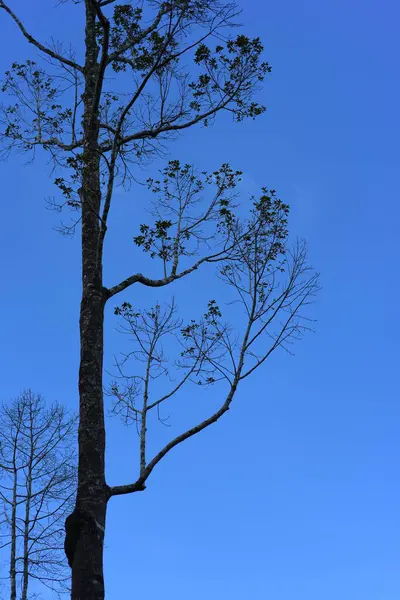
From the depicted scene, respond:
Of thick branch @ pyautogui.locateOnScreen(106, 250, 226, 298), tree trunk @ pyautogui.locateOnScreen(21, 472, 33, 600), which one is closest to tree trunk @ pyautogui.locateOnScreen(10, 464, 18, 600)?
tree trunk @ pyautogui.locateOnScreen(21, 472, 33, 600)

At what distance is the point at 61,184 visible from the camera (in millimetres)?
7793

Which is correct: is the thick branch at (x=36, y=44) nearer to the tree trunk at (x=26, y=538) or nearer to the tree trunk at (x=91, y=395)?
the tree trunk at (x=91, y=395)

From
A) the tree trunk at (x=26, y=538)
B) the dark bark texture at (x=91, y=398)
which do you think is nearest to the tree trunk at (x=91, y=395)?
the dark bark texture at (x=91, y=398)

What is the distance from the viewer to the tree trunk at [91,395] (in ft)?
17.8

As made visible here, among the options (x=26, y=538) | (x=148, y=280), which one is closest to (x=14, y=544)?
(x=26, y=538)

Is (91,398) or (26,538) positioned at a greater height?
(26,538)

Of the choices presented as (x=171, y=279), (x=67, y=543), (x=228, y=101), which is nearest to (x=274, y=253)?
(x=171, y=279)

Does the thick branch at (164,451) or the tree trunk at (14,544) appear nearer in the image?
the thick branch at (164,451)

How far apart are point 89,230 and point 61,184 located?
0.87 metres

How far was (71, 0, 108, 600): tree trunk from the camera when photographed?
17.8 feet

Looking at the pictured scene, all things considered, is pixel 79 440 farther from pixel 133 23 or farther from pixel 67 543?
pixel 133 23

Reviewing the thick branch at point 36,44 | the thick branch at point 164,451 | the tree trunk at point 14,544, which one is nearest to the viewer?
the thick branch at point 164,451

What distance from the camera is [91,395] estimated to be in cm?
619

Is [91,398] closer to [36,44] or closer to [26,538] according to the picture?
[36,44]
